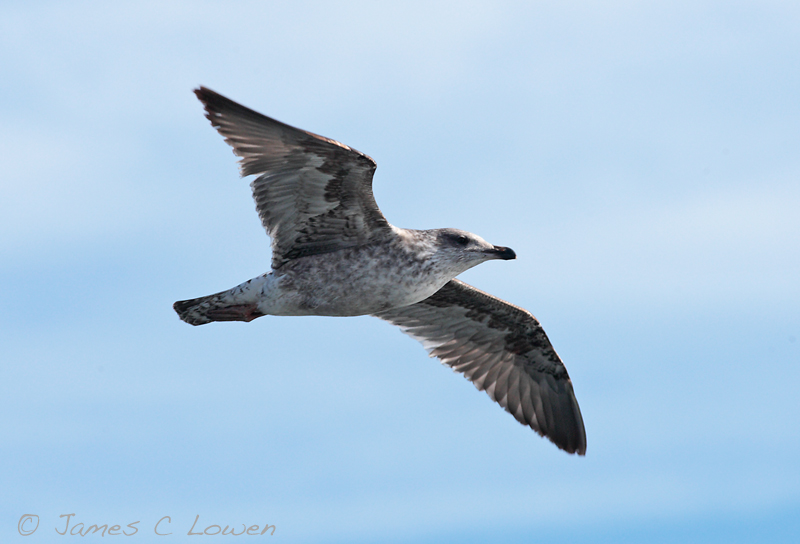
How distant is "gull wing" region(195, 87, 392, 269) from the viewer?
32.7ft

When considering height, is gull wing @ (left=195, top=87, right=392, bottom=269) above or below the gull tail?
above

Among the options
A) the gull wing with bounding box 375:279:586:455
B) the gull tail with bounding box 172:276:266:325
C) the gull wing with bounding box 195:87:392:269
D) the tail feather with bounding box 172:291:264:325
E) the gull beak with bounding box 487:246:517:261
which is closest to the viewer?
the gull wing with bounding box 195:87:392:269

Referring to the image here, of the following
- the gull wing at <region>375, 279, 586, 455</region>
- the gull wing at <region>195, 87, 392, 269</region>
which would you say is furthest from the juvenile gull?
the gull wing at <region>375, 279, 586, 455</region>

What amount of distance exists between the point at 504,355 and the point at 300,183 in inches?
192

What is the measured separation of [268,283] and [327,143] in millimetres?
2033

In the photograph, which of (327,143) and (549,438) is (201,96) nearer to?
(327,143)

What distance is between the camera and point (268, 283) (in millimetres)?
10703

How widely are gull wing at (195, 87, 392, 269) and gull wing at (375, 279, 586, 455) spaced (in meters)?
2.62

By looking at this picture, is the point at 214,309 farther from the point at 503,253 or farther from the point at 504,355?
the point at 504,355

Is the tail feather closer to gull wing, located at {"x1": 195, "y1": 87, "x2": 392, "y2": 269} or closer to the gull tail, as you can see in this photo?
the gull tail

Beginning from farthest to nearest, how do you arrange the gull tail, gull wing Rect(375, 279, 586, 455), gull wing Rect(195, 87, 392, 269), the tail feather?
1. gull wing Rect(375, 279, 586, 455)
2. the tail feather
3. the gull tail
4. gull wing Rect(195, 87, 392, 269)

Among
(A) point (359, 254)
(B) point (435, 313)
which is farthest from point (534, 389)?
(A) point (359, 254)

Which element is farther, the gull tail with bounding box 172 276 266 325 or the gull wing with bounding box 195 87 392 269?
the gull tail with bounding box 172 276 266 325

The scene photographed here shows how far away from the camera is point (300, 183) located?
10.3 m
